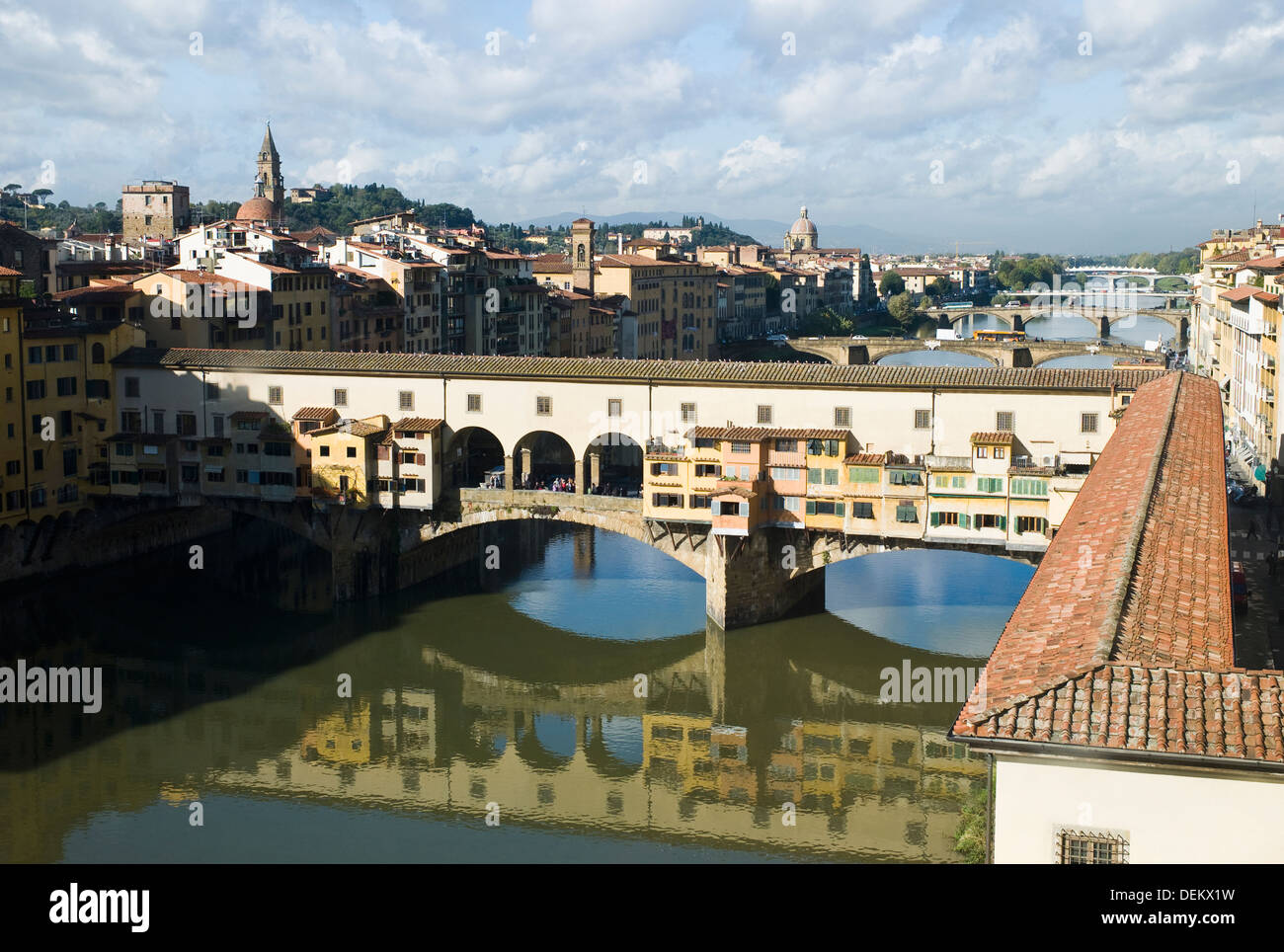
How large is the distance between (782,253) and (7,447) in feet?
403

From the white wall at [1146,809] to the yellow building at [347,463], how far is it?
87.0 feet

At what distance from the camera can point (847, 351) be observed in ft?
280

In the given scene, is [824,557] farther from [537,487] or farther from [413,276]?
[413,276]

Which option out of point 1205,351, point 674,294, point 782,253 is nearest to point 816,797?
point 1205,351

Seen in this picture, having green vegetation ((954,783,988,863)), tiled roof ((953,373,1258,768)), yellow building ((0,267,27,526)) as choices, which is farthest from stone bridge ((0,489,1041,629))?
tiled roof ((953,373,1258,768))

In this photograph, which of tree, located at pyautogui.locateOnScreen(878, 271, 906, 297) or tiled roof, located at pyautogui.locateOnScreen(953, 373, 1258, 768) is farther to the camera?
tree, located at pyautogui.locateOnScreen(878, 271, 906, 297)

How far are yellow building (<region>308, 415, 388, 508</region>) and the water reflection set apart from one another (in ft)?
9.23

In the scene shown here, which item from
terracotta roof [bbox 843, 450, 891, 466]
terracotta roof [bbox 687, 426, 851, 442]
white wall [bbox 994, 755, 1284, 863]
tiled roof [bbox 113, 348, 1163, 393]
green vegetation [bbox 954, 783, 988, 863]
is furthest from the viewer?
terracotta roof [bbox 687, 426, 851, 442]

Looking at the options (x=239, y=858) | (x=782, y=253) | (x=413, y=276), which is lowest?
(x=239, y=858)

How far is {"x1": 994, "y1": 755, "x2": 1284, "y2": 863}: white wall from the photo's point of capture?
31.2 ft

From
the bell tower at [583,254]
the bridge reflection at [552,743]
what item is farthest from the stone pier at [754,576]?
the bell tower at [583,254]

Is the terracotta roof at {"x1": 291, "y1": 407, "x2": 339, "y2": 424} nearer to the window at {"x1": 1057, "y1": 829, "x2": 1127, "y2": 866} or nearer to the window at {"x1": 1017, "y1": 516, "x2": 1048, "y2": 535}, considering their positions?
the window at {"x1": 1017, "y1": 516, "x2": 1048, "y2": 535}

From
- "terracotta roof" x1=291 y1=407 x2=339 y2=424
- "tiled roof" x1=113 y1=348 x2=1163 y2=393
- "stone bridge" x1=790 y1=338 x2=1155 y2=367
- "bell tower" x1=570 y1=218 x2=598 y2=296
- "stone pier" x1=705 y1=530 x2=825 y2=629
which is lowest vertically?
"stone pier" x1=705 y1=530 x2=825 y2=629
